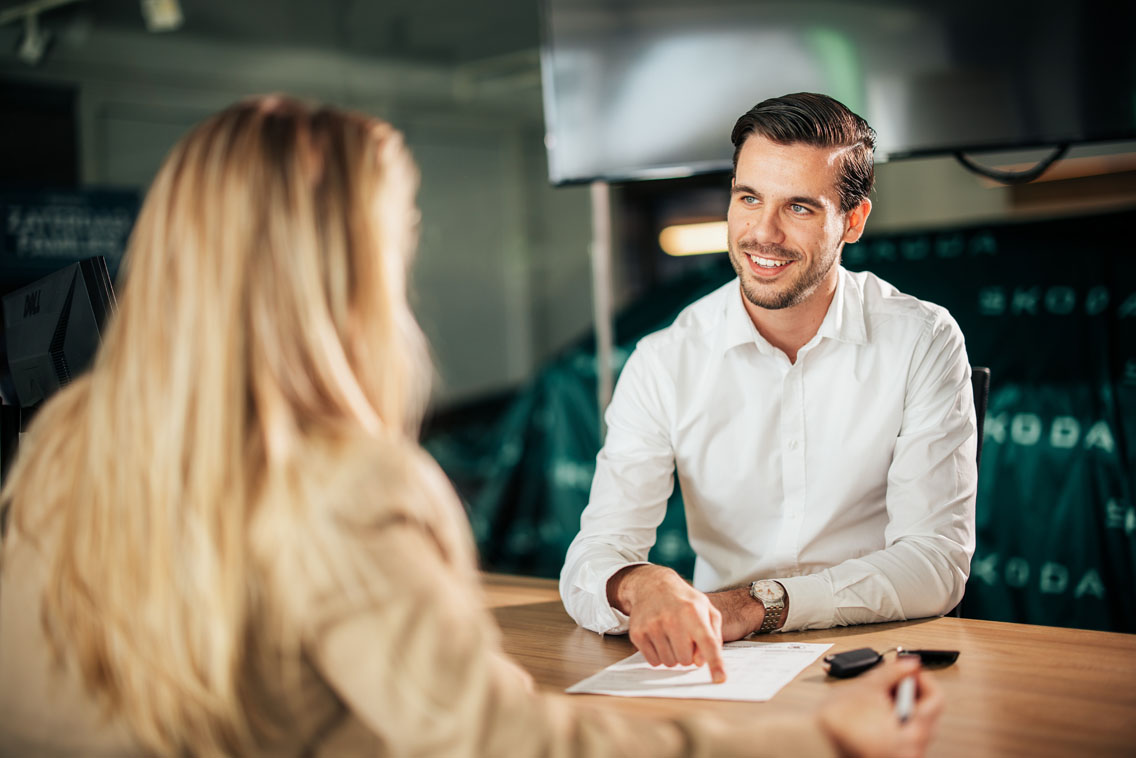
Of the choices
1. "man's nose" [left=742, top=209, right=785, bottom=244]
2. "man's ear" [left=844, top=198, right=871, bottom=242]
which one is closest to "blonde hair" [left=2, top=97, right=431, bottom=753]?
"man's nose" [left=742, top=209, right=785, bottom=244]

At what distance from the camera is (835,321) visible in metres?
1.69

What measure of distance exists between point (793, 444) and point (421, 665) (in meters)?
1.04

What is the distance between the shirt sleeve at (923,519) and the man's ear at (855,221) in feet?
0.67

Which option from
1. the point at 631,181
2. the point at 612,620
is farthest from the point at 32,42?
the point at 612,620

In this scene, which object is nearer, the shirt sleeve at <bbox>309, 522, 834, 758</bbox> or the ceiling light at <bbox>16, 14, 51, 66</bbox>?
the shirt sleeve at <bbox>309, 522, 834, 758</bbox>

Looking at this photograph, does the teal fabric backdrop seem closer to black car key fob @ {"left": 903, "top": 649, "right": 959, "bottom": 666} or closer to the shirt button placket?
the shirt button placket

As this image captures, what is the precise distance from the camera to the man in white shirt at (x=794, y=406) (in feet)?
5.08

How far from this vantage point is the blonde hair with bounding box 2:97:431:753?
761 millimetres

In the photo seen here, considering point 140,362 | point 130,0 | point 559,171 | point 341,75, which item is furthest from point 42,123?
point 140,362

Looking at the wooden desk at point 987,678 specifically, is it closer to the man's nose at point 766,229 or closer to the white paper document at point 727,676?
the white paper document at point 727,676

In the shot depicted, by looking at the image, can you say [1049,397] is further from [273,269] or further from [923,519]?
[273,269]

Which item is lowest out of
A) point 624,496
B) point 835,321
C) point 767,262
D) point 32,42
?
point 624,496

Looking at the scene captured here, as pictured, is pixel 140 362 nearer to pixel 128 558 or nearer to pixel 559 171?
pixel 128 558

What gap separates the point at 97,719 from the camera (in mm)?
812
